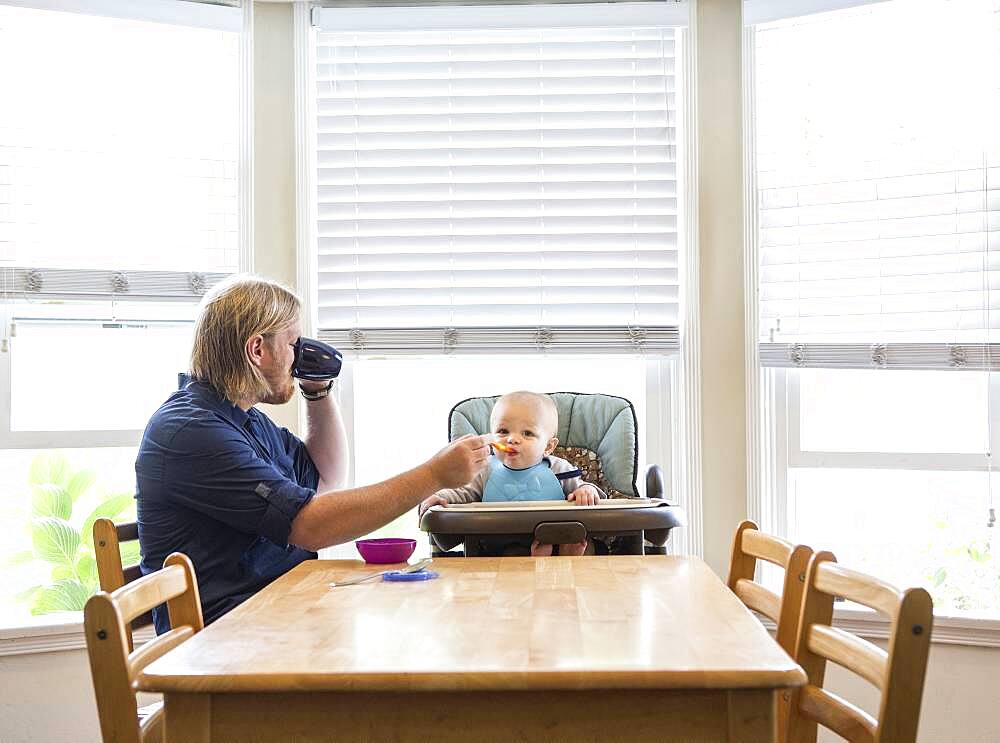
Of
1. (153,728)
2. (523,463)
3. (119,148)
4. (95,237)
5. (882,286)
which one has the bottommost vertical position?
(153,728)

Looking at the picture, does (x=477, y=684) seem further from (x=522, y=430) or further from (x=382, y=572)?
(x=522, y=430)

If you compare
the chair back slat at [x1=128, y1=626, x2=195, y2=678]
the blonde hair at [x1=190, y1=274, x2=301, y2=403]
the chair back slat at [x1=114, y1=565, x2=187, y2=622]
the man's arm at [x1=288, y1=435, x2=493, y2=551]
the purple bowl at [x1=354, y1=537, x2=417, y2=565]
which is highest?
the blonde hair at [x1=190, y1=274, x2=301, y2=403]

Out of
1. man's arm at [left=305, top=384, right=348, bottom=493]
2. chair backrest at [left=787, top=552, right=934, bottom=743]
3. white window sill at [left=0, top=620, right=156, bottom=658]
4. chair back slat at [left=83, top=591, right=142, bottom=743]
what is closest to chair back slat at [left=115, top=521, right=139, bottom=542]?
man's arm at [left=305, top=384, right=348, bottom=493]

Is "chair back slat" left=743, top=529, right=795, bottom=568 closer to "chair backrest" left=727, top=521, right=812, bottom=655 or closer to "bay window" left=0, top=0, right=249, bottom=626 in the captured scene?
"chair backrest" left=727, top=521, right=812, bottom=655

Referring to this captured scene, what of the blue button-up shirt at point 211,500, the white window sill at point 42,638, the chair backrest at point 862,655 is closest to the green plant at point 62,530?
the white window sill at point 42,638

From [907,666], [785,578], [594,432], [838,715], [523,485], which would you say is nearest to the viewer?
[907,666]

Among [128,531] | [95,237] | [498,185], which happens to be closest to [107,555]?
[128,531]

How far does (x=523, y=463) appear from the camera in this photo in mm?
2770

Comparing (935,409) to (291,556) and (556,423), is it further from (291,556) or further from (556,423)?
(291,556)

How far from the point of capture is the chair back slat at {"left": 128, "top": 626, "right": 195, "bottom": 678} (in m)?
1.47

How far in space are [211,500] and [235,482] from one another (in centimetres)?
7

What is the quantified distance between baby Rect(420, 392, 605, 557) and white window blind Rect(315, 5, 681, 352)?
519mm

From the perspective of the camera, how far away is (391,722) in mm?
1264

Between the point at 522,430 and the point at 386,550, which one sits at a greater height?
the point at 522,430
